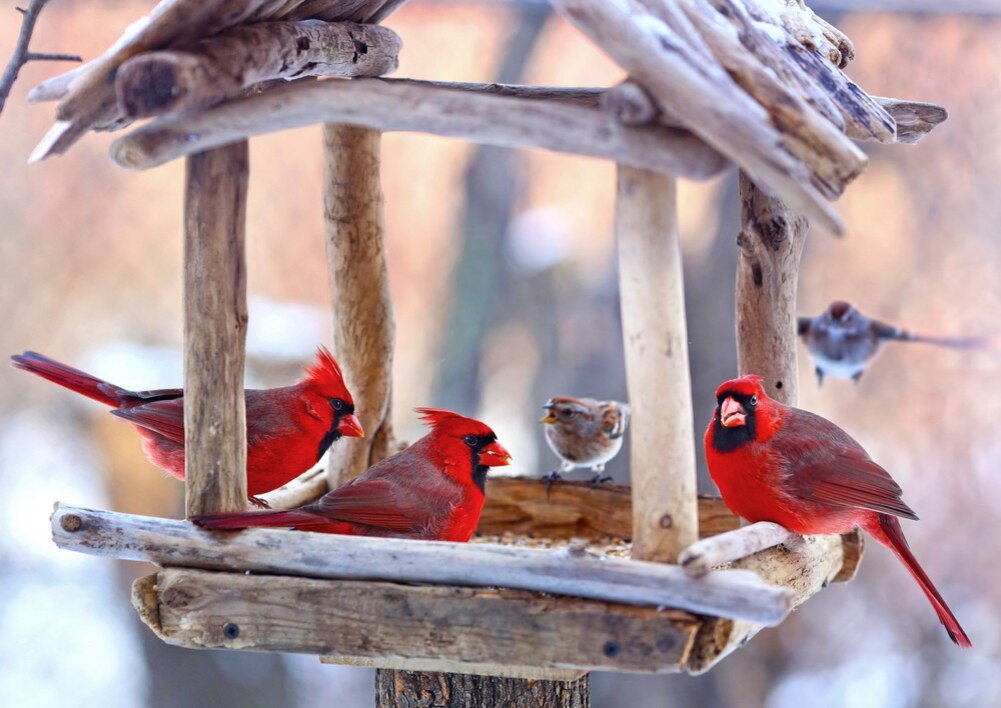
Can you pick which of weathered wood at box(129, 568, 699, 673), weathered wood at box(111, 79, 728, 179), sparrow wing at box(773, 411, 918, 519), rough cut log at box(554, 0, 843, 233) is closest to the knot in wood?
weathered wood at box(129, 568, 699, 673)

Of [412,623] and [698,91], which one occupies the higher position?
[698,91]

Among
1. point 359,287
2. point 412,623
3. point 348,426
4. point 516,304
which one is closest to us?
point 412,623

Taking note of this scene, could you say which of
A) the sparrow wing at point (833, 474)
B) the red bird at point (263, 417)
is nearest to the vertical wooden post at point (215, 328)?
the red bird at point (263, 417)

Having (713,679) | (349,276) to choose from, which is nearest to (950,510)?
(713,679)

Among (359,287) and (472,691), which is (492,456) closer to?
(472,691)

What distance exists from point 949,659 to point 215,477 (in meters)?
2.86

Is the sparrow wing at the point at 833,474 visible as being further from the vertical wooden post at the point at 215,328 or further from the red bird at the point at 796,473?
the vertical wooden post at the point at 215,328

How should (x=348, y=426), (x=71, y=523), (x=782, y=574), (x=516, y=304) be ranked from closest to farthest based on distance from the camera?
(x=71, y=523) → (x=782, y=574) → (x=348, y=426) → (x=516, y=304)

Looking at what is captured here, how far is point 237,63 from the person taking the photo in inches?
69.1

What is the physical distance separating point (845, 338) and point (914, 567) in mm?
1122

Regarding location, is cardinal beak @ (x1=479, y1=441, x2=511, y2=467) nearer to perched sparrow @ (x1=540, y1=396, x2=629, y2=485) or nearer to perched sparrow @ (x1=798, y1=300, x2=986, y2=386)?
perched sparrow @ (x1=540, y1=396, x2=629, y2=485)

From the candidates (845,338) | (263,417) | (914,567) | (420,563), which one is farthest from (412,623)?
(845,338)

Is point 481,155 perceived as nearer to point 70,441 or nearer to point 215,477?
point 70,441

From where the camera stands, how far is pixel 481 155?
3.93 metres
